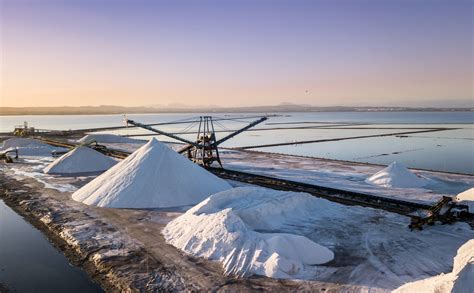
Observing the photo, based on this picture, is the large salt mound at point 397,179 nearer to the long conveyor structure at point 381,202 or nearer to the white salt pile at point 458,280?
the long conveyor structure at point 381,202

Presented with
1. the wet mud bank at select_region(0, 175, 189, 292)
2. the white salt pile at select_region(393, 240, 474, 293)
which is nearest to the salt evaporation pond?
the wet mud bank at select_region(0, 175, 189, 292)

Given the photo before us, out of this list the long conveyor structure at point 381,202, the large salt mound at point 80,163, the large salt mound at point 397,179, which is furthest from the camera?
the large salt mound at point 80,163

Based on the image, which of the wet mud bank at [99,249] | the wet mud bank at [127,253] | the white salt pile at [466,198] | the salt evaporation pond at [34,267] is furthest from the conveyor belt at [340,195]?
the salt evaporation pond at [34,267]

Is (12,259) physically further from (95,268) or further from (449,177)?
(449,177)

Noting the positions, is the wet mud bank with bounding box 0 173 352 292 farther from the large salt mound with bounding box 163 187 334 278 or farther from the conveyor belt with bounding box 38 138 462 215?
the conveyor belt with bounding box 38 138 462 215

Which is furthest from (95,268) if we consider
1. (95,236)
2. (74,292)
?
(95,236)
